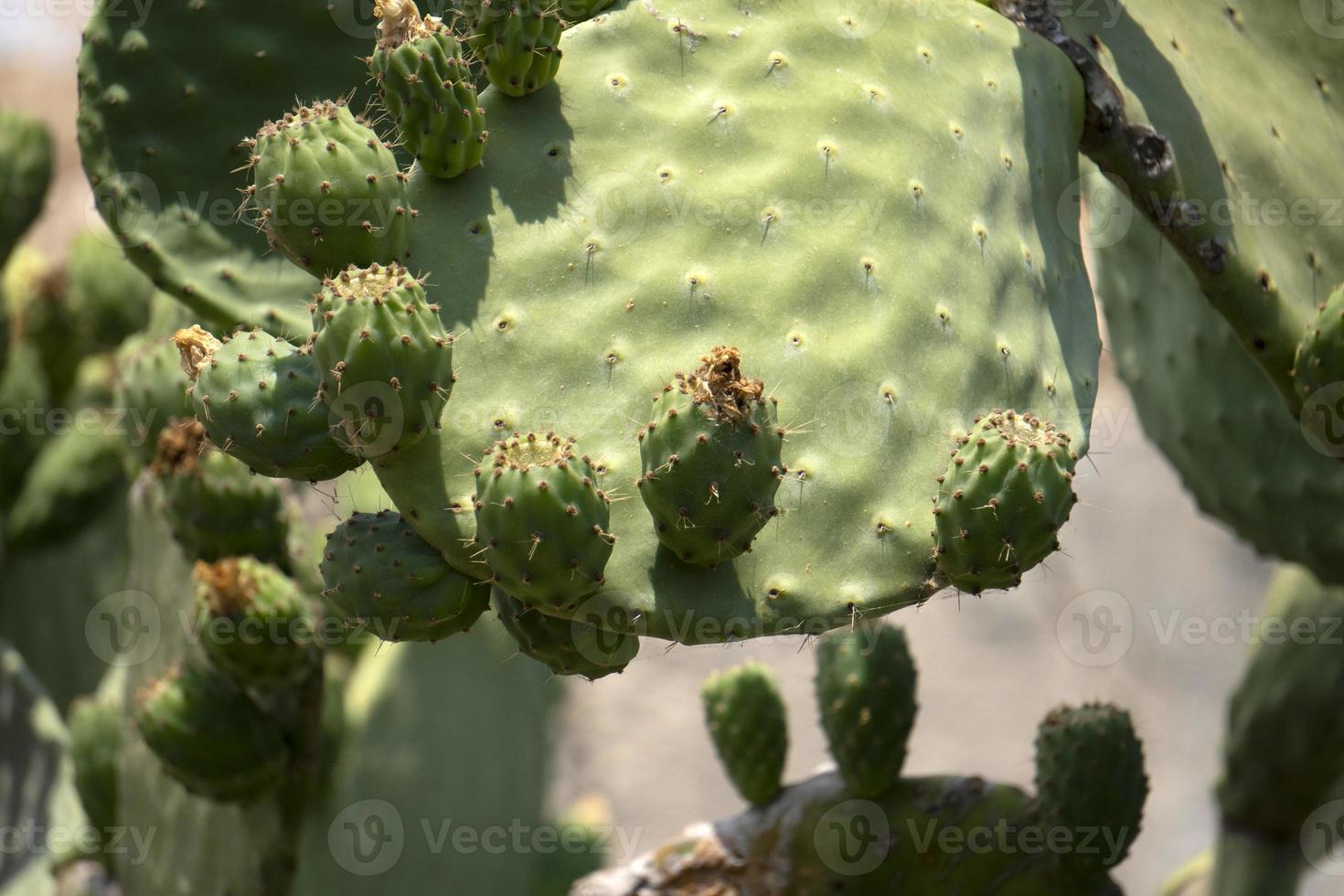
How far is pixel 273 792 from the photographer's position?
218 cm

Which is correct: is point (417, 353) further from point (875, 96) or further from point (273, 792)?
point (273, 792)

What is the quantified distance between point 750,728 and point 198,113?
3.89 feet

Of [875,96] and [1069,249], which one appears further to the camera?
[1069,249]

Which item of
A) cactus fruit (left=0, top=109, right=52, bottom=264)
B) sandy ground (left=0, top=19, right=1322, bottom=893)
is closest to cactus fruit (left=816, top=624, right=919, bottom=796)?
cactus fruit (left=0, top=109, right=52, bottom=264)

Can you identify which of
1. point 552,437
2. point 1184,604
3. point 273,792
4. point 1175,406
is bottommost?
point 1184,604

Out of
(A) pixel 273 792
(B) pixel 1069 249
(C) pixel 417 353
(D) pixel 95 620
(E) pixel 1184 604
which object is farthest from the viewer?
(E) pixel 1184 604

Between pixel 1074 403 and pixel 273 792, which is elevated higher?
pixel 1074 403

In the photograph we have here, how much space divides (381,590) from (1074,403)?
0.79 meters

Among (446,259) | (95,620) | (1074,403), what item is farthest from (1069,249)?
(95,620)

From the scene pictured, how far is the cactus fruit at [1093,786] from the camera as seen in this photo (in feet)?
5.90

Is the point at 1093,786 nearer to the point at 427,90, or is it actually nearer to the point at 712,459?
the point at 712,459

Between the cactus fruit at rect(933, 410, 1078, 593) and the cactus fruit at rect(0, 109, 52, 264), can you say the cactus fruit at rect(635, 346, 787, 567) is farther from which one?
the cactus fruit at rect(0, 109, 52, 264)

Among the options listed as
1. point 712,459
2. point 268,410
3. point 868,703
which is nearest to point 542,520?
point 712,459

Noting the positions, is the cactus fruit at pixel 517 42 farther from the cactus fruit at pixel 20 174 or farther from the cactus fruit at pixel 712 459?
the cactus fruit at pixel 20 174
